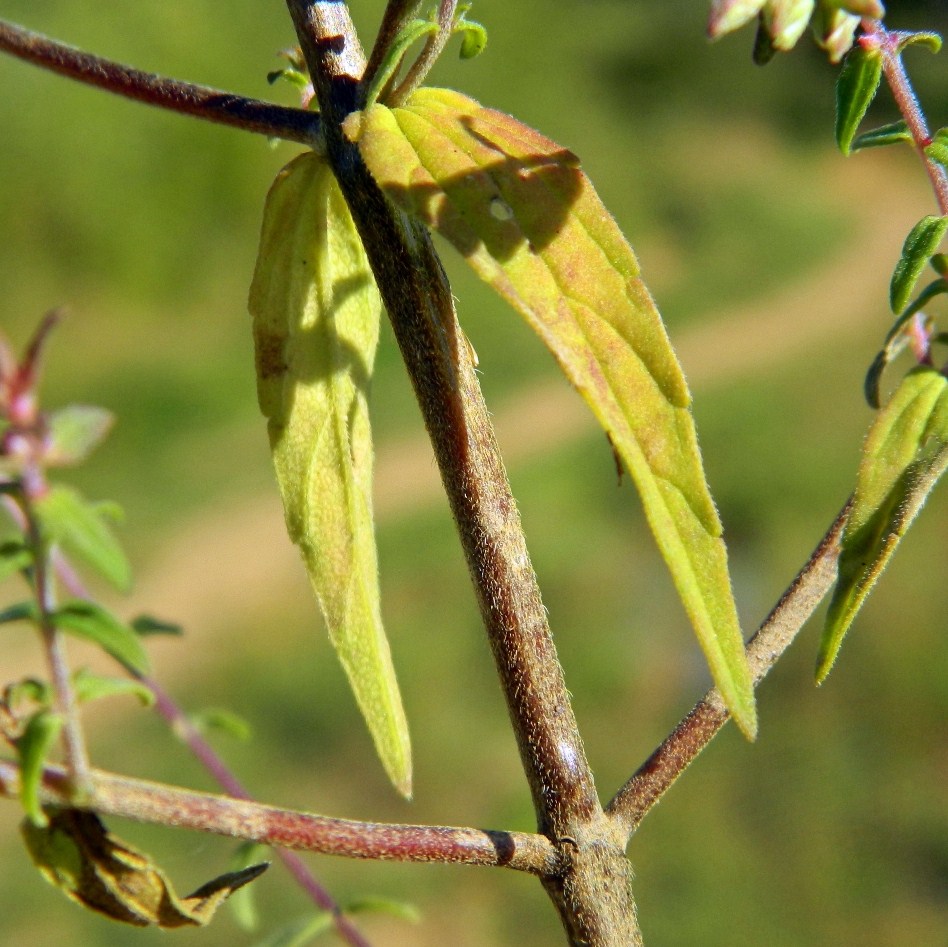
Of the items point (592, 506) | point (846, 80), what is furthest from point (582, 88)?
point (846, 80)

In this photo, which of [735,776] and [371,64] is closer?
[371,64]

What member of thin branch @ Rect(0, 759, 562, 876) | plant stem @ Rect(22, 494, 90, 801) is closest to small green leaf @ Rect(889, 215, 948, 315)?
thin branch @ Rect(0, 759, 562, 876)

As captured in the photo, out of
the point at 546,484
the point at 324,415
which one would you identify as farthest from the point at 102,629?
the point at 546,484

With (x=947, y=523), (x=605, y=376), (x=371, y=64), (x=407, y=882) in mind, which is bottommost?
(x=407, y=882)

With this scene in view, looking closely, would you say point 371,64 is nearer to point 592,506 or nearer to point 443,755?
point 443,755

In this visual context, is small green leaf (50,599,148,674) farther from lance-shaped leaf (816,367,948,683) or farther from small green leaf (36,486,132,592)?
lance-shaped leaf (816,367,948,683)

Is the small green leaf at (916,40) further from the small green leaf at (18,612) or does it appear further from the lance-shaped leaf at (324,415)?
the small green leaf at (18,612)

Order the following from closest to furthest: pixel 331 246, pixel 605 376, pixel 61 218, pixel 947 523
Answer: pixel 605 376 → pixel 331 246 → pixel 947 523 → pixel 61 218
